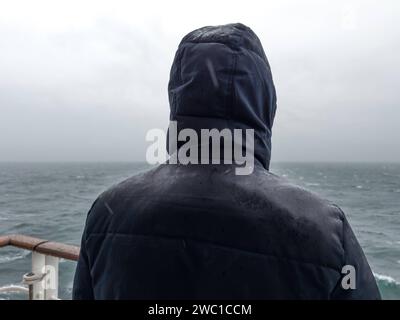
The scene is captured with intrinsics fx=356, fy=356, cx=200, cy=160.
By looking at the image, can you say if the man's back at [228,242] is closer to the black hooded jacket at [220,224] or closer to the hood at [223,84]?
the black hooded jacket at [220,224]

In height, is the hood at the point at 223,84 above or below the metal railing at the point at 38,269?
above

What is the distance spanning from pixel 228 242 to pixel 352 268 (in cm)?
32

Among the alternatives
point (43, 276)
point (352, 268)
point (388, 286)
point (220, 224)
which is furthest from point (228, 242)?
point (388, 286)

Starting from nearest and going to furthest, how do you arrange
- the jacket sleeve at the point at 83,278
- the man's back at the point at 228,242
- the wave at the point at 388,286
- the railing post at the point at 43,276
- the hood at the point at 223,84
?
the man's back at the point at 228,242 < the hood at the point at 223,84 < the jacket sleeve at the point at 83,278 < the railing post at the point at 43,276 < the wave at the point at 388,286

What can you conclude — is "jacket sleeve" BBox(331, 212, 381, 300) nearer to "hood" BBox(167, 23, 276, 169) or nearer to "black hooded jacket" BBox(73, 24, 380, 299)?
"black hooded jacket" BBox(73, 24, 380, 299)

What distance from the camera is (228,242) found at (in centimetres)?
88

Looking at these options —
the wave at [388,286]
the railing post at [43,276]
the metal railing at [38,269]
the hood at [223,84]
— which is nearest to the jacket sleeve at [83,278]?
the hood at [223,84]

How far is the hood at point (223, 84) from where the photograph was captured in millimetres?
987

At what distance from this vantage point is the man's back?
33.8 inches

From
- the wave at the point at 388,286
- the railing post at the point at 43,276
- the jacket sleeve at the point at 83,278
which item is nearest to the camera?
the jacket sleeve at the point at 83,278

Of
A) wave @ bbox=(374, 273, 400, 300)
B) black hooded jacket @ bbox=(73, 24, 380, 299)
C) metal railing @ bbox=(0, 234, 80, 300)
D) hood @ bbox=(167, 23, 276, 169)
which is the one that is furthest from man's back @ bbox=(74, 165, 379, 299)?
wave @ bbox=(374, 273, 400, 300)

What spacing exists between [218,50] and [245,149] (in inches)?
11.3

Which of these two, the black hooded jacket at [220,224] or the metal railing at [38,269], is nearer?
the black hooded jacket at [220,224]
